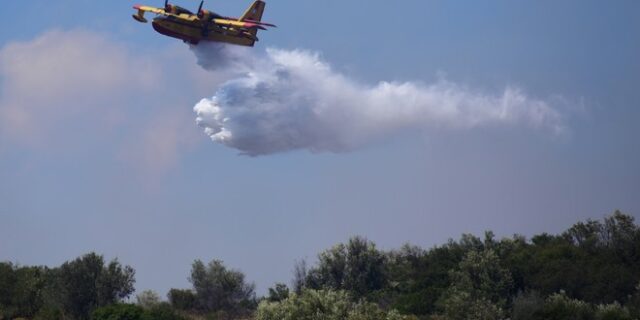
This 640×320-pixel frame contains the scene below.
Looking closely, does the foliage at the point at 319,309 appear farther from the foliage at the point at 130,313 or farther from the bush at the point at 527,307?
the bush at the point at 527,307

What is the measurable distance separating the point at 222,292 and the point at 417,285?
53.2ft

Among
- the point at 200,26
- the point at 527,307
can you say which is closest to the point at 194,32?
the point at 200,26

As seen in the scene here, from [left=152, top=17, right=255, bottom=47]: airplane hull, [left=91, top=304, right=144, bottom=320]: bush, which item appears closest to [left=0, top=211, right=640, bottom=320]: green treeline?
[left=91, top=304, right=144, bottom=320]: bush

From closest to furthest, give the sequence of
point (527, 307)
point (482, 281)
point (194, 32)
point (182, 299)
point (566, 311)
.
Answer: point (566, 311) → point (527, 307) → point (194, 32) → point (482, 281) → point (182, 299)

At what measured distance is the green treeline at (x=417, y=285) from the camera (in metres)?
70.8

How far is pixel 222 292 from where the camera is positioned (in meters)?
83.2

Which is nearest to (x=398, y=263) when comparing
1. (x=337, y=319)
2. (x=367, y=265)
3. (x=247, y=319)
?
(x=367, y=265)

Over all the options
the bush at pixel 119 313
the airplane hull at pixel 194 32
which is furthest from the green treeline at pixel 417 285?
the airplane hull at pixel 194 32

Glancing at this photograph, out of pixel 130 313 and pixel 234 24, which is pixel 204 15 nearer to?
pixel 234 24

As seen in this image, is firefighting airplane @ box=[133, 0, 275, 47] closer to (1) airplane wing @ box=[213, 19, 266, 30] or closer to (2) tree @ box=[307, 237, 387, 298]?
(1) airplane wing @ box=[213, 19, 266, 30]

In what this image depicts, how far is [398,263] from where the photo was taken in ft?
318

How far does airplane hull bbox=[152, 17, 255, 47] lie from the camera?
228ft

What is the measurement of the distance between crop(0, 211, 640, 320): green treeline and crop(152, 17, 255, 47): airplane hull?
18.0 m

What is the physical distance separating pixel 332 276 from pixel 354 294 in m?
3.51
